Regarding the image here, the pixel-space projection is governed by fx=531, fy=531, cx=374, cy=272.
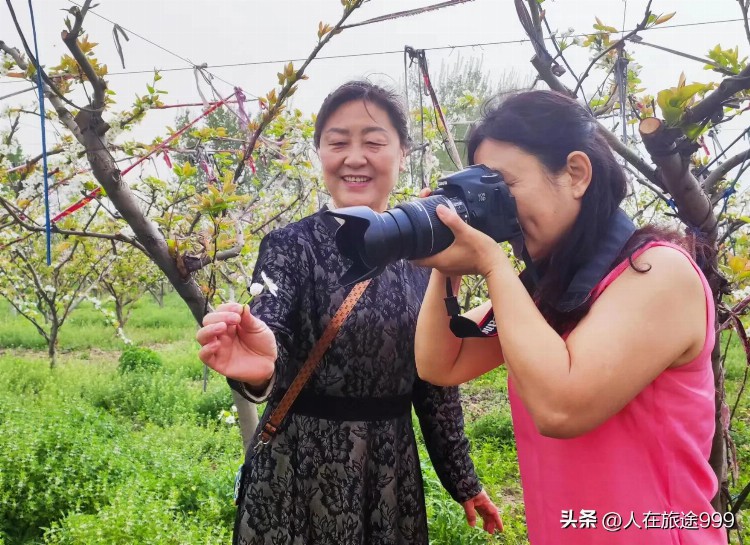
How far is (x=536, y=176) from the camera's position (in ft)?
2.81

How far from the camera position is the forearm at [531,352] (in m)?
0.73

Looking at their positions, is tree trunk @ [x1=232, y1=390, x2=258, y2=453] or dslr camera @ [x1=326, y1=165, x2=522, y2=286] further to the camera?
tree trunk @ [x1=232, y1=390, x2=258, y2=453]

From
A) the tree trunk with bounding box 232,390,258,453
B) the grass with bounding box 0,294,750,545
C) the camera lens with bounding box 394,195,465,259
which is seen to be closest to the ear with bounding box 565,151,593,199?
the camera lens with bounding box 394,195,465,259

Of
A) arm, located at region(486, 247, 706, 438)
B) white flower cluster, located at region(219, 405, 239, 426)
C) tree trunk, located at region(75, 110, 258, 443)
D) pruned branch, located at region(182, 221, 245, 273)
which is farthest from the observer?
white flower cluster, located at region(219, 405, 239, 426)

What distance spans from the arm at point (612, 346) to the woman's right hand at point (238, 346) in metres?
0.44

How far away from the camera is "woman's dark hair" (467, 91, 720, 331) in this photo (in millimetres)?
852

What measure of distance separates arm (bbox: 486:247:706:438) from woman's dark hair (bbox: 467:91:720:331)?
0.29ft

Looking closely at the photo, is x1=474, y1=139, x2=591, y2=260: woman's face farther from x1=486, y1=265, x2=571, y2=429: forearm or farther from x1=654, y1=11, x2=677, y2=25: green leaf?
x1=654, y1=11, x2=677, y2=25: green leaf

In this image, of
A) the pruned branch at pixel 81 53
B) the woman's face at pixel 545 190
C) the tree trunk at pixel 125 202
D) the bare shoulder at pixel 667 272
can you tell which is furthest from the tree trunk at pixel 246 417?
the bare shoulder at pixel 667 272

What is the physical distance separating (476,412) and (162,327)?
26.1 ft

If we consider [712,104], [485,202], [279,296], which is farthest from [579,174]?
[279,296]

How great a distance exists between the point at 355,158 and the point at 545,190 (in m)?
0.56

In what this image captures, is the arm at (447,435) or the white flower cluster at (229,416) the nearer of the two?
the arm at (447,435)

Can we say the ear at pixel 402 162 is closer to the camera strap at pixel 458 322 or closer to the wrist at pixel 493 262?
the camera strap at pixel 458 322
